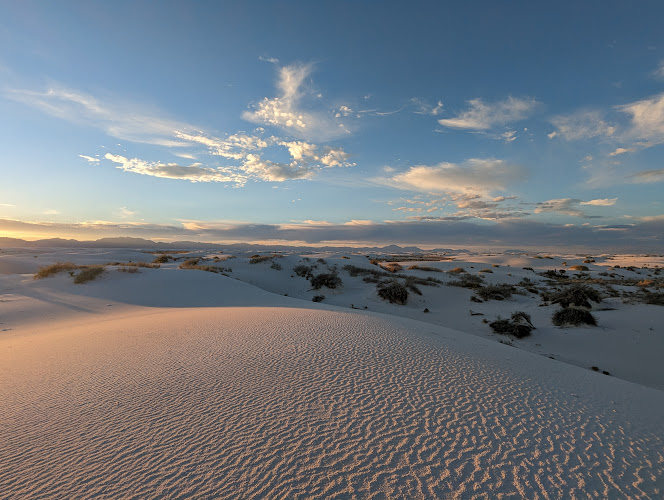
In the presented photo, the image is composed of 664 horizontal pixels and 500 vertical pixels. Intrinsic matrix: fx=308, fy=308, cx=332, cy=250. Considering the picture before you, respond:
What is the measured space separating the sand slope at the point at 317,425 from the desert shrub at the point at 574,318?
6.81m

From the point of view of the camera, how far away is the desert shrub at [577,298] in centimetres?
1312

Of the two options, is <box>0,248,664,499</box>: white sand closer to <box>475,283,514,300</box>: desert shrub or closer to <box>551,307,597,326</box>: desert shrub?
<box>551,307,597,326</box>: desert shrub

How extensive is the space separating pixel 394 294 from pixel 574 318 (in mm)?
7259

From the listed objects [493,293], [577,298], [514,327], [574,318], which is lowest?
[514,327]

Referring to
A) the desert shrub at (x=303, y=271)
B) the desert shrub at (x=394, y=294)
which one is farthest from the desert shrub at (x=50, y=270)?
the desert shrub at (x=394, y=294)

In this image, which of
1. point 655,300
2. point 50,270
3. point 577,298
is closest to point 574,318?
point 577,298

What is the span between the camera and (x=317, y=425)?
2746mm

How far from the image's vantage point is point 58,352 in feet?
17.3

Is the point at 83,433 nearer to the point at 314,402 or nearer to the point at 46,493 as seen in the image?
the point at 46,493

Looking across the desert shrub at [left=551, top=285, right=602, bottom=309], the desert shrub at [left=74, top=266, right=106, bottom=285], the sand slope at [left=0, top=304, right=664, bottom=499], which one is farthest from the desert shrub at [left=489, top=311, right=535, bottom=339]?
the desert shrub at [left=74, top=266, right=106, bottom=285]

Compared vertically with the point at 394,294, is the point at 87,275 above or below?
above

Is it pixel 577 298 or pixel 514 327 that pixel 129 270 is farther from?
pixel 577 298

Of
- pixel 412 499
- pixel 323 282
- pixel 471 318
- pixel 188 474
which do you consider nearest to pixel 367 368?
pixel 412 499

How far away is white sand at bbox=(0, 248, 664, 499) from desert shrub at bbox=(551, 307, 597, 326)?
22.2ft
